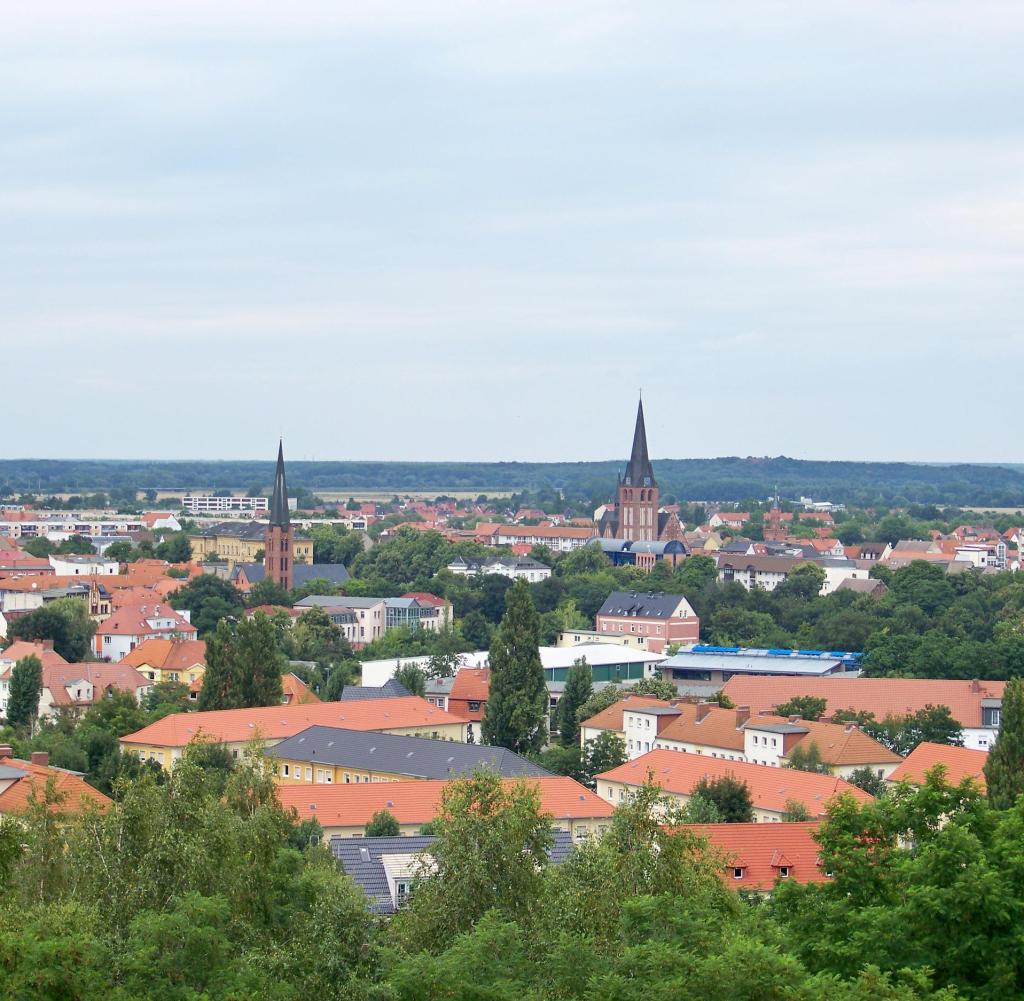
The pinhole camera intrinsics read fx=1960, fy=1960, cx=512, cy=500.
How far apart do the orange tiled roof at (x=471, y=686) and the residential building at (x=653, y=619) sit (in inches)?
1123

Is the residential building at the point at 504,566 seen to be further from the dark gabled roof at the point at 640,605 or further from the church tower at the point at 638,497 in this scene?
the dark gabled roof at the point at 640,605

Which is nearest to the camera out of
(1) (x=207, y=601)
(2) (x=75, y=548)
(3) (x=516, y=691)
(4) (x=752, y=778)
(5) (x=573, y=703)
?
(4) (x=752, y=778)

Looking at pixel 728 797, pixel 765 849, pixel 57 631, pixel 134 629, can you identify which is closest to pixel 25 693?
pixel 57 631

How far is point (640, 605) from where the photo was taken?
4427 inches

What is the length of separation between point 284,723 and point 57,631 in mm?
33735

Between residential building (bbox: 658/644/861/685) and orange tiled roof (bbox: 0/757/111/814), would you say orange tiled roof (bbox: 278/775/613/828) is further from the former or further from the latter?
residential building (bbox: 658/644/861/685)

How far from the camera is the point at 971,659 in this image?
77.7 m

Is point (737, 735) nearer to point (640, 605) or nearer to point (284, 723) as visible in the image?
point (284, 723)

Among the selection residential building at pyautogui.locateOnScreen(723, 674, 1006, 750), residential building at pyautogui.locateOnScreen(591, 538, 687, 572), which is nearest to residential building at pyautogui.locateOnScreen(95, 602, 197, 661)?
residential building at pyautogui.locateOnScreen(723, 674, 1006, 750)

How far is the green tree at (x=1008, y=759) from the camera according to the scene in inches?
1668

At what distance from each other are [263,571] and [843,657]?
59.5m

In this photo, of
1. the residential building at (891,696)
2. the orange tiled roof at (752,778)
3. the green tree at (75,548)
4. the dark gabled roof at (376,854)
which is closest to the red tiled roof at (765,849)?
the dark gabled roof at (376,854)

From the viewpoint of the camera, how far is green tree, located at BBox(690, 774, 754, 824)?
159ft

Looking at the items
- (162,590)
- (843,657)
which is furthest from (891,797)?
(162,590)
